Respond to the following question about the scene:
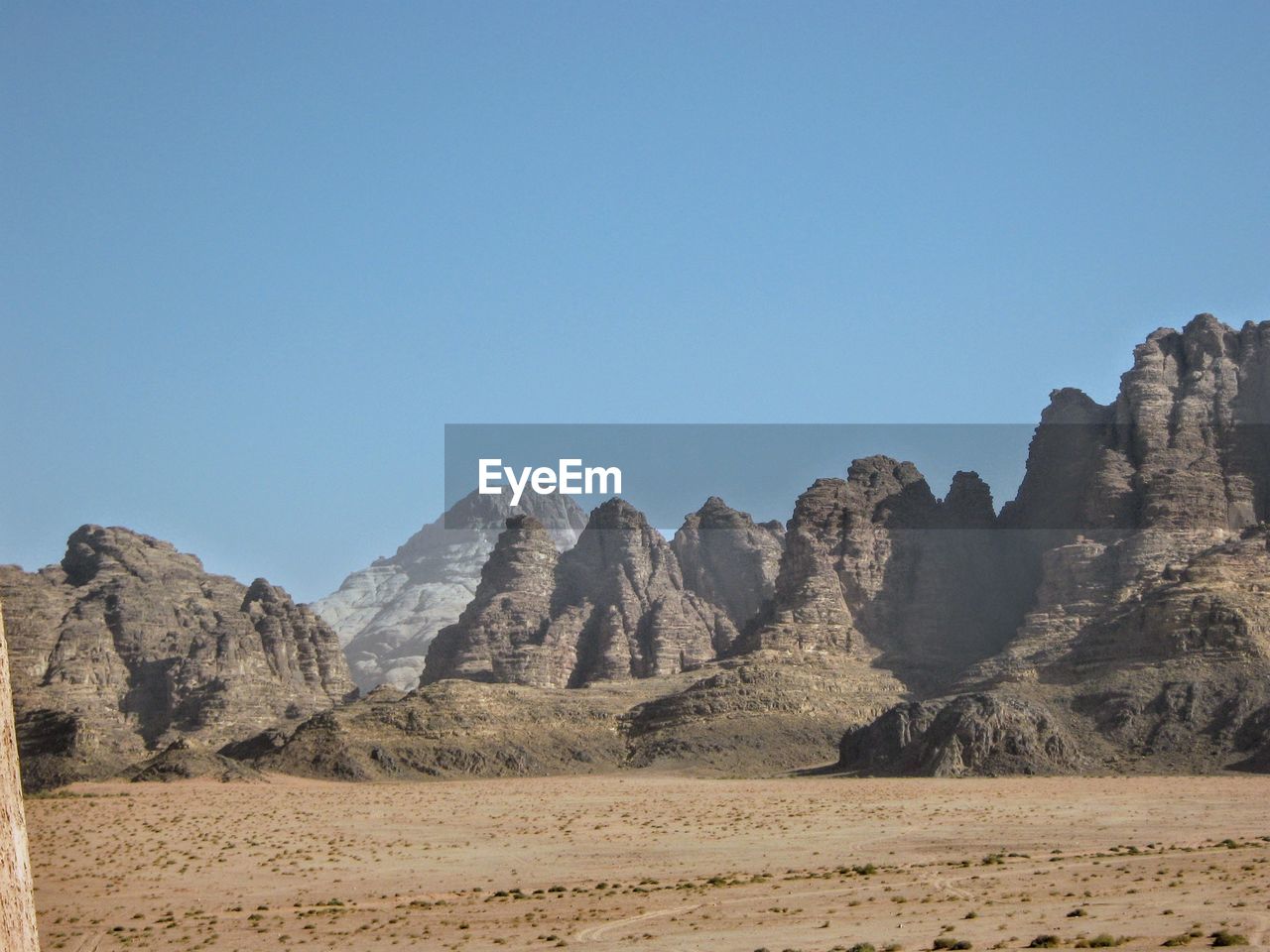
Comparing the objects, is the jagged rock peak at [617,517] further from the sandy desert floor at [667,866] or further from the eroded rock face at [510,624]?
the sandy desert floor at [667,866]

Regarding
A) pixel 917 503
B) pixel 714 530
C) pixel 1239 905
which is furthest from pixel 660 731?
pixel 1239 905

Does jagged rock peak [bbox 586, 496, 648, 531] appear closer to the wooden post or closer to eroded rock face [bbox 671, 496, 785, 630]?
eroded rock face [bbox 671, 496, 785, 630]

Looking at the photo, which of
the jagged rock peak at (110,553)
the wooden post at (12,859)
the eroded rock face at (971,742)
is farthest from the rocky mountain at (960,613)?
the wooden post at (12,859)

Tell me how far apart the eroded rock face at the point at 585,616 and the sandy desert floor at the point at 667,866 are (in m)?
64.8

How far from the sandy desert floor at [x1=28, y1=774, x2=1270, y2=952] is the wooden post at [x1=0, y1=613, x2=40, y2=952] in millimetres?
26865

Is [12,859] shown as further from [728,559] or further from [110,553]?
[728,559]

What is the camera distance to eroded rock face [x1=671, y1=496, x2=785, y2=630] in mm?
191000

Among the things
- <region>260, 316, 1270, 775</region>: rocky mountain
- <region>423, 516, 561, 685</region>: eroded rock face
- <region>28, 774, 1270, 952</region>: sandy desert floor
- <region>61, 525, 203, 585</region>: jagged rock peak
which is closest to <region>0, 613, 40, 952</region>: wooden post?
<region>28, 774, 1270, 952</region>: sandy desert floor

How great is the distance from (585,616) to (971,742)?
3030 inches

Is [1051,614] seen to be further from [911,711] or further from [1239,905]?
[1239,905]

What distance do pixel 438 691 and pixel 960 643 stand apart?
171 ft

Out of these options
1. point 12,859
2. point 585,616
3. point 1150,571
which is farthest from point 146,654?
point 12,859

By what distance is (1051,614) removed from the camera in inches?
5541

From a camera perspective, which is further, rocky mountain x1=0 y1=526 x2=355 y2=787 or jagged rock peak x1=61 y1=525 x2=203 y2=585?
jagged rock peak x1=61 y1=525 x2=203 y2=585
